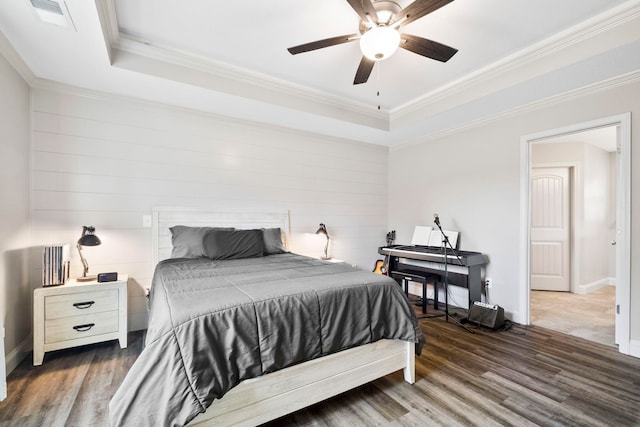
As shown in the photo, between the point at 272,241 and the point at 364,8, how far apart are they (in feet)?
8.09

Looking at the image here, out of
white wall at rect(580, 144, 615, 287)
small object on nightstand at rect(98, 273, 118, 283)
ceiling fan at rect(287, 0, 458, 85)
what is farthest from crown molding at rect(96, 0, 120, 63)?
white wall at rect(580, 144, 615, 287)

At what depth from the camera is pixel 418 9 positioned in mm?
1753

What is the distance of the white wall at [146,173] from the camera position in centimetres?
278

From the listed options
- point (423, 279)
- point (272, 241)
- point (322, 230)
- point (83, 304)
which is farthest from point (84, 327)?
point (423, 279)

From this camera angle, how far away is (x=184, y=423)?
1.24 m

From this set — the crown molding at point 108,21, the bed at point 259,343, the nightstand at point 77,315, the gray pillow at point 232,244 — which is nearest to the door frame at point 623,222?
the bed at point 259,343

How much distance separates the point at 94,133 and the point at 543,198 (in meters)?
6.33

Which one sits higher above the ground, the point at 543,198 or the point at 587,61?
the point at 587,61

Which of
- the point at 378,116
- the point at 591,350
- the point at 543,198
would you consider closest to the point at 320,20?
the point at 378,116

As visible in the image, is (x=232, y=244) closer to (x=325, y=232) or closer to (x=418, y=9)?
(x=325, y=232)

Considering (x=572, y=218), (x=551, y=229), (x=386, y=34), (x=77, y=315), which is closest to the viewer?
(x=386, y=34)

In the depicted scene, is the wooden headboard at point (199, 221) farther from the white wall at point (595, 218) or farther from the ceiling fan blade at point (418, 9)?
the white wall at point (595, 218)

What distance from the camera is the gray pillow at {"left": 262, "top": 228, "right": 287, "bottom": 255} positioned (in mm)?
3388

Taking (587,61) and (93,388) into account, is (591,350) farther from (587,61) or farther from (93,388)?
(93,388)
